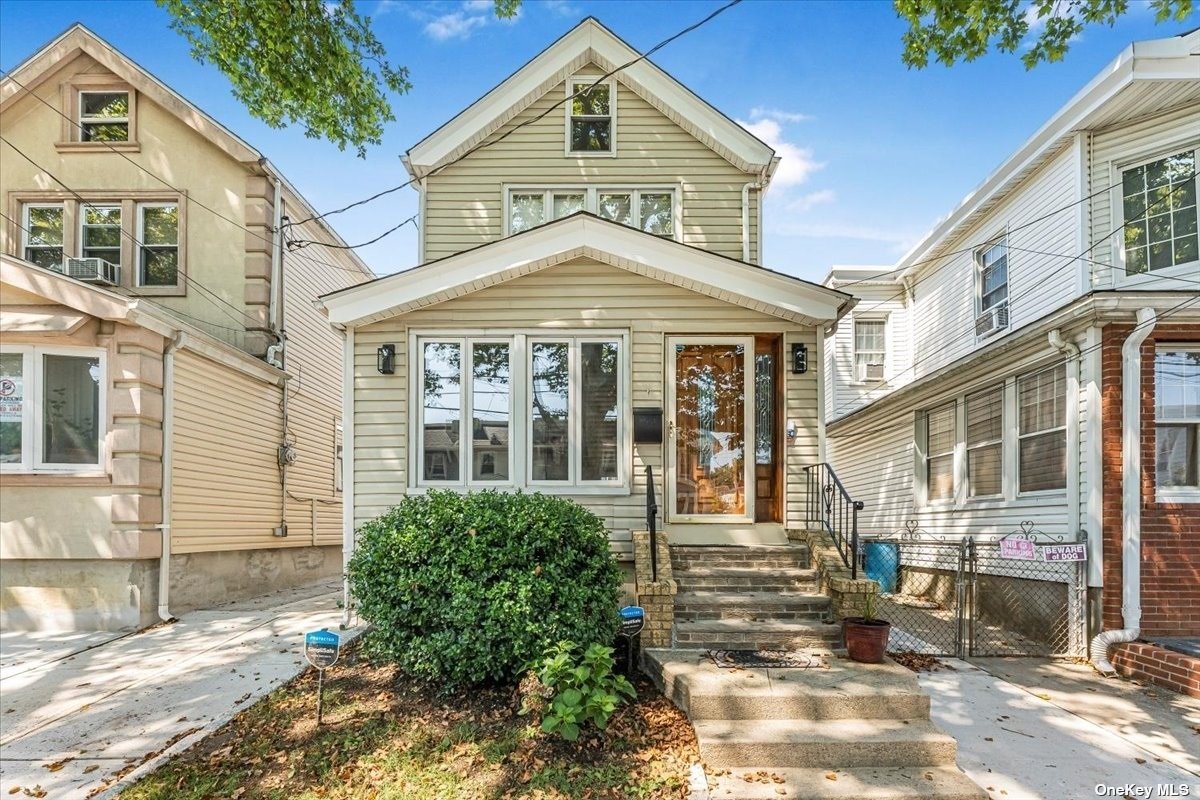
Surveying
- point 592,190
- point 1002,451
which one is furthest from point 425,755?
point 1002,451

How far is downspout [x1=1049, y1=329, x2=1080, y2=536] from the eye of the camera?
266 inches

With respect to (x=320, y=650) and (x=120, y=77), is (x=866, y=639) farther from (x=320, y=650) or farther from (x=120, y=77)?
(x=120, y=77)

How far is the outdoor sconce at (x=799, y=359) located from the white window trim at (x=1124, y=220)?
181 inches

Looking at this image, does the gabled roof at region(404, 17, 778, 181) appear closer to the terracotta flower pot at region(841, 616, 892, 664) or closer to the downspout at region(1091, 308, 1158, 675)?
the downspout at region(1091, 308, 1158, 675)

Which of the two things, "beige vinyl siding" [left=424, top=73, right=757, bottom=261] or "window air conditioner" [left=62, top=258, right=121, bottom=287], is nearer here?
"beige vinyl siding" [left=424, top=73, right=757, bottom=261]

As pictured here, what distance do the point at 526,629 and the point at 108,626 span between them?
5.93m

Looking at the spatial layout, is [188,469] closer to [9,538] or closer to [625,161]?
[9,538]

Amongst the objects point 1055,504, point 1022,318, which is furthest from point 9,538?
point 1022,318

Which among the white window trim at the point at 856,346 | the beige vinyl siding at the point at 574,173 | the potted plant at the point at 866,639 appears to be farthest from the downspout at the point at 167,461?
the white window trim at the point at 856,346

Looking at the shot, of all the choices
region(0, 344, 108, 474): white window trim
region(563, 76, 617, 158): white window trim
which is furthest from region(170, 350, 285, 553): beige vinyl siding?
region(563, 76, 617, 158): white window trim

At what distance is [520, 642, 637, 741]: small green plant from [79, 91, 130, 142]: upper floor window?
1137 cm

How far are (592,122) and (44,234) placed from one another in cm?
919

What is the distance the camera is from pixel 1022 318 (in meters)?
9.67

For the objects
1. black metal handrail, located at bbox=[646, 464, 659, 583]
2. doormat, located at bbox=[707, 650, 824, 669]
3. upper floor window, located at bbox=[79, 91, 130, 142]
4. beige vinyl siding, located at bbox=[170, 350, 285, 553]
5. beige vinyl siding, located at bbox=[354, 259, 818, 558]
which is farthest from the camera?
upper floor window, located at bbox=[79, 91, 130, 142]
